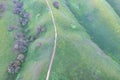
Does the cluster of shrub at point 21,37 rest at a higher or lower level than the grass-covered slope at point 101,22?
higher

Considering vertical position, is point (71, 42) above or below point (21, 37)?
above

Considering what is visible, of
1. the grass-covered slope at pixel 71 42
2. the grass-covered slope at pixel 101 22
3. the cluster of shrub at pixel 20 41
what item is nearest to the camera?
the grass-covered slope at pixel 71 42

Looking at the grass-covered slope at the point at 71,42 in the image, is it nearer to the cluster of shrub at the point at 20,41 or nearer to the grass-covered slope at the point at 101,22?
the grass-covered slope at the point at 101,22

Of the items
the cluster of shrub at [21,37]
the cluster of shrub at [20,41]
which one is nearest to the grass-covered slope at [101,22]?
the cluster of shrub at [21,37]

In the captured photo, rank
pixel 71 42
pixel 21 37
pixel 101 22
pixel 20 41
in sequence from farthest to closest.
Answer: pixel 101 22, pixel 21 37, pixel 20 41, pixel 71 42

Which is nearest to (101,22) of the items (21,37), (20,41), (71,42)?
(71,42)

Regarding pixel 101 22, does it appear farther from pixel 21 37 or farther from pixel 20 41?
pixel 20 41

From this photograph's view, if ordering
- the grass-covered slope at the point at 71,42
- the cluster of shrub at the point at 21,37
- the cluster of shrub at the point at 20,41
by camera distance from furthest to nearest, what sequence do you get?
the cluster of shrub at the point at 21,37 → the cluster of shrub at the point at 20,41 → the grass-covered slope at the point at 71,42

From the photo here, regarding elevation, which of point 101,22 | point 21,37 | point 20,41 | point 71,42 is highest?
point 71,42

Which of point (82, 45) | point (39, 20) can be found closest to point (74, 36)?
point (82, 45)

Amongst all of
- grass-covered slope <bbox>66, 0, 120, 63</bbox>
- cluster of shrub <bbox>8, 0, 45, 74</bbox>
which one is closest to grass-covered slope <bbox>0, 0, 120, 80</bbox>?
grass-covered slope <bbox>66, 0, 120, 63</bbox>
